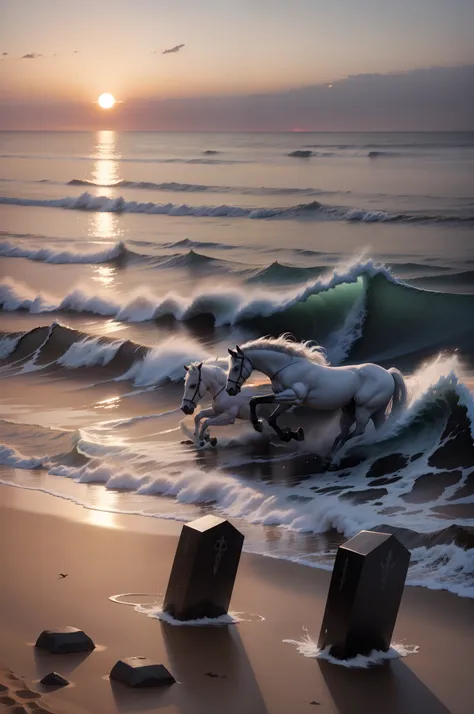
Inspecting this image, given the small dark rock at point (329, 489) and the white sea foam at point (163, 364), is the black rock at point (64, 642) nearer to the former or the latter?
the small dark rock at point (329, 489)

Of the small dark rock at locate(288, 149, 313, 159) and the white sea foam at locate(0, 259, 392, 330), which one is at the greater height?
the small dark rock at locate(288, 149, 313, 159)

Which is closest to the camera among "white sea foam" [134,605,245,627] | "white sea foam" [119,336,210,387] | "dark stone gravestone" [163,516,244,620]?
"dark stone gravestone" [163,516,244,620]

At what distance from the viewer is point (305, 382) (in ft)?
23.0

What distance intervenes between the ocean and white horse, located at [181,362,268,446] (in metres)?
0.17

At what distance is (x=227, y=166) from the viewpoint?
79.4ft

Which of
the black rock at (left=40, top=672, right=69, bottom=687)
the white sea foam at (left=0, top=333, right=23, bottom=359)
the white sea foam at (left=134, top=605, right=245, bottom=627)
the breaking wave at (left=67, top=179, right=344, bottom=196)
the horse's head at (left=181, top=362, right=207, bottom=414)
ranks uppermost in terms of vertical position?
the black rock at (left=40, top=672, right=69, bottom=687)

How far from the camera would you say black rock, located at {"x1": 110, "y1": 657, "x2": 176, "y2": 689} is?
11.7 feet

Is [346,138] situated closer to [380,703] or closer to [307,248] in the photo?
[307,248]

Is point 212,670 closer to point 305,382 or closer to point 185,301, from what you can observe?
point 305,382

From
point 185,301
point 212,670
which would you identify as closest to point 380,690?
point 212,670

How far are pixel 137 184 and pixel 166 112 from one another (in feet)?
19.0

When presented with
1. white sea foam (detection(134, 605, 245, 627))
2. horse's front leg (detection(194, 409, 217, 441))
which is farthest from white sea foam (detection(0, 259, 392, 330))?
white sea foam (detection(134, 605, 245, 627))

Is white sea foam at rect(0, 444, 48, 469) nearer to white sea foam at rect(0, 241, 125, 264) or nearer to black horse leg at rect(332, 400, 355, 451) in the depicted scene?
black horse leg at rect(332, 400, 355, 451)

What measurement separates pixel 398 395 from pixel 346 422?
0.36 m
